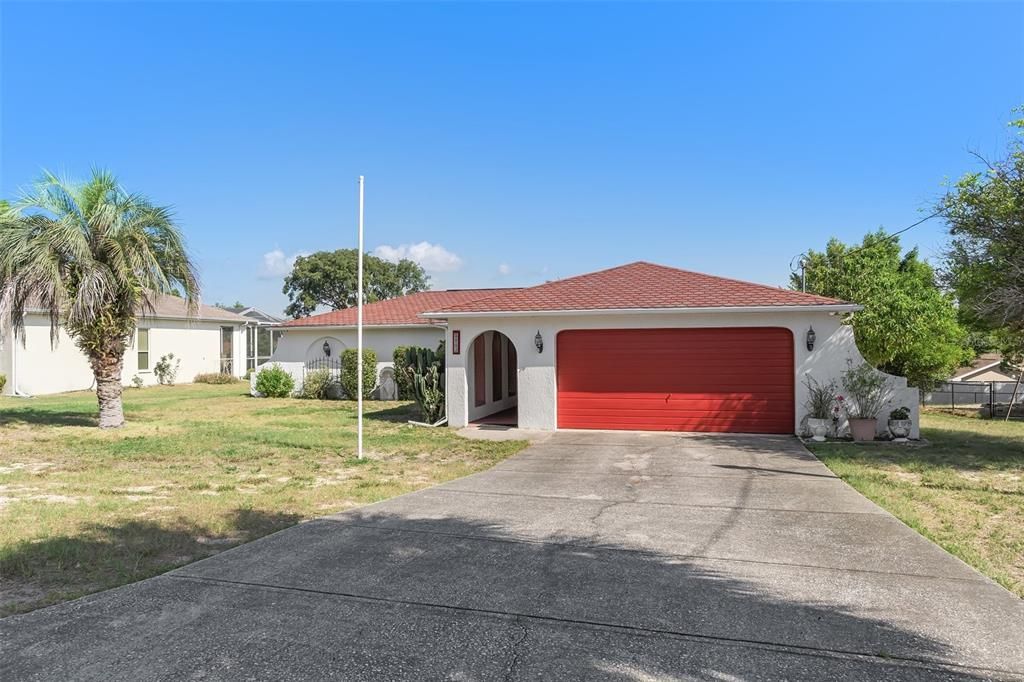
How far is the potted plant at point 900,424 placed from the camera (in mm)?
11828

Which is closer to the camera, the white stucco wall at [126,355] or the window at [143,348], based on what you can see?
the white stucco wall at [126,355]

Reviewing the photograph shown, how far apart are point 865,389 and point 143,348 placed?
1042 inches

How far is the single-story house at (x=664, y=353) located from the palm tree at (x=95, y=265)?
635 cm

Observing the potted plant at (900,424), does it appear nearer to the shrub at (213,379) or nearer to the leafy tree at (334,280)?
the shrub at (213,379)

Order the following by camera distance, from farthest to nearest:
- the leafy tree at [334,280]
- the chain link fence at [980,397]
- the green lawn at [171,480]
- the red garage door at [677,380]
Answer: the leafy tree at [334,280] < the chain link fence at [980,397] < the red garage door at [677,380] < the green lawn at [171,480]

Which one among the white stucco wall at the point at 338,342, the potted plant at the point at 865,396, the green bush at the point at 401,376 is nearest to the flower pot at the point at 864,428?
the potted plant at the point at 865,396

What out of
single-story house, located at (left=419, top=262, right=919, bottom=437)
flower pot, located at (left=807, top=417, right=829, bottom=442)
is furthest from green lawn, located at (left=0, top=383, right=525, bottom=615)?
flower pot, located at (left=807, top=417, right=829, bottom=442)

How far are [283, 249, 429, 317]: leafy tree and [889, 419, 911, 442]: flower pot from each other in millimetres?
47820

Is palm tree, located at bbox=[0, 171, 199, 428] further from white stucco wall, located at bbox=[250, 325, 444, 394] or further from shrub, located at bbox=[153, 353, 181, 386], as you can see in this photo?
shrub, located at bbox=[153, 353, 181, 386]

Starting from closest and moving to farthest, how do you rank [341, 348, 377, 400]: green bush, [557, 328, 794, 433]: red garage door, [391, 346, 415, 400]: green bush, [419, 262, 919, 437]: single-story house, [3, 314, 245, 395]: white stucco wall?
[419, 262, 919, 437]: single-story house, [557, 328, 794, 433]: red garage door, [391, 346, 415, 400]: green bush, [341, 348, 377, 400]: green bush, [3, 314, 245, 395]: white stucco wall

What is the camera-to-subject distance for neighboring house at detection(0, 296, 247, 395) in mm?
21984

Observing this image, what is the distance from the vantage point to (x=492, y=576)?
15.6 feet

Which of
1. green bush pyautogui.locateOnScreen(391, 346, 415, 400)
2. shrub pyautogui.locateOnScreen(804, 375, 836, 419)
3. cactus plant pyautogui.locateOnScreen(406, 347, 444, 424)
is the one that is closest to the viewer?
shrub pyautogui.locateOnScreen(804, 375, 836, 419)


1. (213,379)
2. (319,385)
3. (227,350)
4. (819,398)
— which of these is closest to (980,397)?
(819,398)
